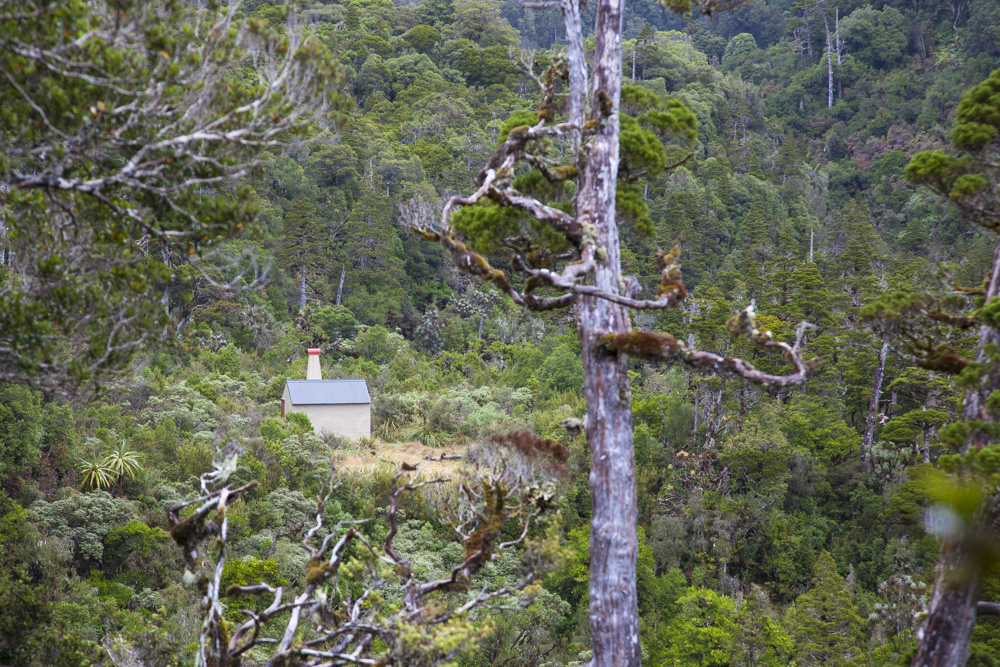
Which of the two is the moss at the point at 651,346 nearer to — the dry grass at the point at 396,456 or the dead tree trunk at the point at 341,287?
the dry grass at the point at 396,456

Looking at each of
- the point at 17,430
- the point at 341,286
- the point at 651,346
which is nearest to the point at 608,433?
the point at 651,346

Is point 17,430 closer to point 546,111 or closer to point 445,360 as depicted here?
point 546,111

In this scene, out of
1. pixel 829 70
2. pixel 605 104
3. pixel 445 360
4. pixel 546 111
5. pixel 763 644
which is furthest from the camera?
pixel 829 70

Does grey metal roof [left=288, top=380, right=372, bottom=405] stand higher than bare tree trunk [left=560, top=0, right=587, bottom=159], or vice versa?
bare tree trunk [left=560, top=0, right=587, bottom=159]

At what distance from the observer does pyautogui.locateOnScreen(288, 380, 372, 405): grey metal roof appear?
21.2 meters

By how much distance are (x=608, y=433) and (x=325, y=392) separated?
1611 centimetres

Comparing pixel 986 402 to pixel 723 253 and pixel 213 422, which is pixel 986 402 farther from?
pixel 723 253

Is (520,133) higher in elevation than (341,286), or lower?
higher

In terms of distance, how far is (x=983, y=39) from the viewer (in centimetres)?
4331

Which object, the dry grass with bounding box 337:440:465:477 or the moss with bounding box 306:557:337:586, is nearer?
the moss with bounding box 306:557:337:586

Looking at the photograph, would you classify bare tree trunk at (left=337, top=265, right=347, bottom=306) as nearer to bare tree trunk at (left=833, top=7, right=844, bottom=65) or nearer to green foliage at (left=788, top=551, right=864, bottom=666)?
green foliage at (left=788, top=551, right=864, bottom=666)

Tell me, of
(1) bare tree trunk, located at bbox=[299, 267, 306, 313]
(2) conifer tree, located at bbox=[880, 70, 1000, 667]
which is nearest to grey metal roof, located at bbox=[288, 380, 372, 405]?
(1) bare tree trunk, located at bbox=[299, 267, 306, 313]

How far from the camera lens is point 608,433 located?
661cm

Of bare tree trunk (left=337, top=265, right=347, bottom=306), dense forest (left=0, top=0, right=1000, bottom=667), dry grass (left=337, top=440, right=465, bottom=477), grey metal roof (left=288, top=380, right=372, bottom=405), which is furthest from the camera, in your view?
bare tree trunk (left=337, top=265, right=347, bottom=306)
